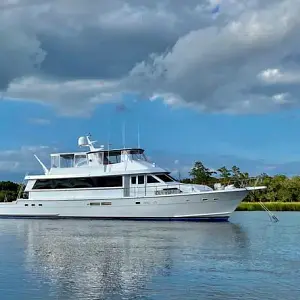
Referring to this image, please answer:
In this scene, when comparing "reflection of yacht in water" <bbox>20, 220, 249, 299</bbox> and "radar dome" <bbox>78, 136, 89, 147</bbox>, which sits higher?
"radar dome" <bbox>78, 136, 89, 147</bbox>

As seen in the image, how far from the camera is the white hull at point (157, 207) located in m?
42.3

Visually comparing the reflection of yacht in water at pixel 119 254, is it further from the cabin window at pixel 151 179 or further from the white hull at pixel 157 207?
the cabin window at pixel 151 179

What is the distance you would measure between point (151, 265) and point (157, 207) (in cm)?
2309

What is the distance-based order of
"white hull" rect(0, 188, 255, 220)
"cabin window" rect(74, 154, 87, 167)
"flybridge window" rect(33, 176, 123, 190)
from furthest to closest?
"cabin window" rect(74, 154, 87, 167)
"flybridge window" rect(33, 176, 123, 190)
"white hull" rect(0, 188, 255, 220)

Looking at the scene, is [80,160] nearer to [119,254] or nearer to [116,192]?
[116,192]

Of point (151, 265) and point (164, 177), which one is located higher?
point (164, 177)

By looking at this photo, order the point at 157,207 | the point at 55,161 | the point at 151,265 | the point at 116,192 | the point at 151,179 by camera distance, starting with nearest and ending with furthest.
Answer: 1. the point at 151,265
2. the point at 157,207
3. the point at 151,179
4. the point at 116,192
5. the point at 55,161

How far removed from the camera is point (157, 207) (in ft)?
142

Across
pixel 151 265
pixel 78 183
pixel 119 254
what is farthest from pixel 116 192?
pixel 151 265

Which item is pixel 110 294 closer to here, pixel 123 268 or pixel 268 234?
pixel 123 268

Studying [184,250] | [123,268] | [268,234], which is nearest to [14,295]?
[123,268]

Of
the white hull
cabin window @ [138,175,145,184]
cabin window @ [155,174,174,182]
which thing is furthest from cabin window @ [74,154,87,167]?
cabin window @ [155,174,174,182]

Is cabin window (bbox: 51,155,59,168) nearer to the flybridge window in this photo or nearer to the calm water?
the flybridge window

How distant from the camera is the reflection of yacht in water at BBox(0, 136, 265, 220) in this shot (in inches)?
1677
